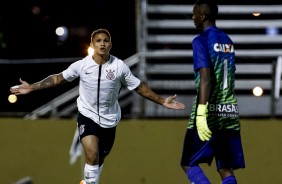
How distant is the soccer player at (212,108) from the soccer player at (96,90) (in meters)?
1.29

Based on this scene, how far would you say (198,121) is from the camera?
9.72 metres

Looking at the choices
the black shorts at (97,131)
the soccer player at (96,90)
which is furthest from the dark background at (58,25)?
the soccer player at (96,90)

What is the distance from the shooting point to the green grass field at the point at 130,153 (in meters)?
14.2

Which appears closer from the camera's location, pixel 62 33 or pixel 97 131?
pixel 97 131

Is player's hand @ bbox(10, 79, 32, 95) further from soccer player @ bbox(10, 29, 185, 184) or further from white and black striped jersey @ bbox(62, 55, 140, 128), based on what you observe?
white and black striped jersey @ bbox(62, 55, 140, 128)

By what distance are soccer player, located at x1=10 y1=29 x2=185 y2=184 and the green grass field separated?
2.75 m

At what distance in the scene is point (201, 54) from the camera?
9.68m

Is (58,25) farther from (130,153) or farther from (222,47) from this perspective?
(222,47)

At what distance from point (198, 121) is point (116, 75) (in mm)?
1877

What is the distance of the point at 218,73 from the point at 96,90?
196cm

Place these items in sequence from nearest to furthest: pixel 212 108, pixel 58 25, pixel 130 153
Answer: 1. pixel 212 108
2. pixel 130 153
3. pixel 58 25

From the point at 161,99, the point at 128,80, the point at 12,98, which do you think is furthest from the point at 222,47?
the point at 12,98

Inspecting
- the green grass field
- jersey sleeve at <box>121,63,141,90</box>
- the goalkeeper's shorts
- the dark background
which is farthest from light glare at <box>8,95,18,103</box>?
the goalkeeper's shorts

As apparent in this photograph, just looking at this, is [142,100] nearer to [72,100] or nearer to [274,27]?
[72,100]
